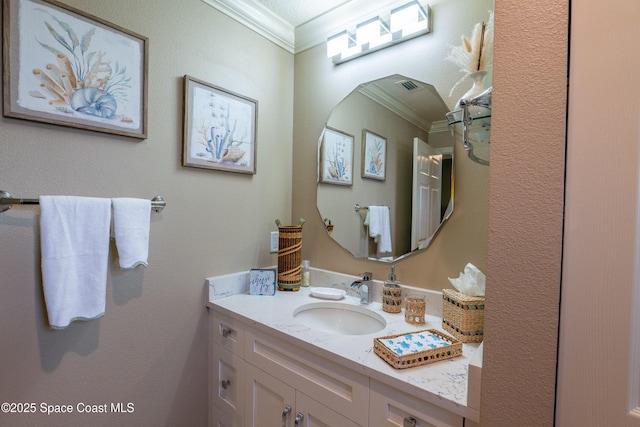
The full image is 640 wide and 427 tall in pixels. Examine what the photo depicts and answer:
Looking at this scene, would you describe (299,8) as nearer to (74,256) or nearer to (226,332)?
(74,256)

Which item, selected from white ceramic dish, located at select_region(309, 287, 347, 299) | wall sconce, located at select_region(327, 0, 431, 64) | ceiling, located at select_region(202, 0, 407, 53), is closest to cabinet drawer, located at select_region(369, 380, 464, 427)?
white ceramic dish, located at select_region(309, 287, 347, 299)

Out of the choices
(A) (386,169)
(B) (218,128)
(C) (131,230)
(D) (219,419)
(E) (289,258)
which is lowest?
(D) (219,419)

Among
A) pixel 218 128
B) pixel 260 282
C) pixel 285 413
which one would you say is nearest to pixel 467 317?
pixel 285 413

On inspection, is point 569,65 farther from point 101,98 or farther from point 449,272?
point 101,98

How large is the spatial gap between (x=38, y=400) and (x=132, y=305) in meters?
0.38

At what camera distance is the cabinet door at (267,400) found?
1098 millimetres

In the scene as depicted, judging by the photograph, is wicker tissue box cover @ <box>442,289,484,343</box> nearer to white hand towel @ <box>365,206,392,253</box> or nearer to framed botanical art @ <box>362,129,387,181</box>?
white hand towel @ <box>365,206,392,253</box>

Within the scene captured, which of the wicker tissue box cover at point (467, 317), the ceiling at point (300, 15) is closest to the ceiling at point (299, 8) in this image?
the ceiling at point (300, 15)

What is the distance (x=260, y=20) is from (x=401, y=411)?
72.5 inches

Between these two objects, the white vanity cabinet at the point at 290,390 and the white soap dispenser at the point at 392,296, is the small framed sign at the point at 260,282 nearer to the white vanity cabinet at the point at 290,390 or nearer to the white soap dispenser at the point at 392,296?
the white vanity cabinet at the point at 290,390

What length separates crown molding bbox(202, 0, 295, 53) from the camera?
150 centimetres

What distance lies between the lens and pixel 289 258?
5.30 feet

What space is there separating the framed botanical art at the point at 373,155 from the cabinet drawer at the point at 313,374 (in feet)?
2.83

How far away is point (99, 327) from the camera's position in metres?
1.15
